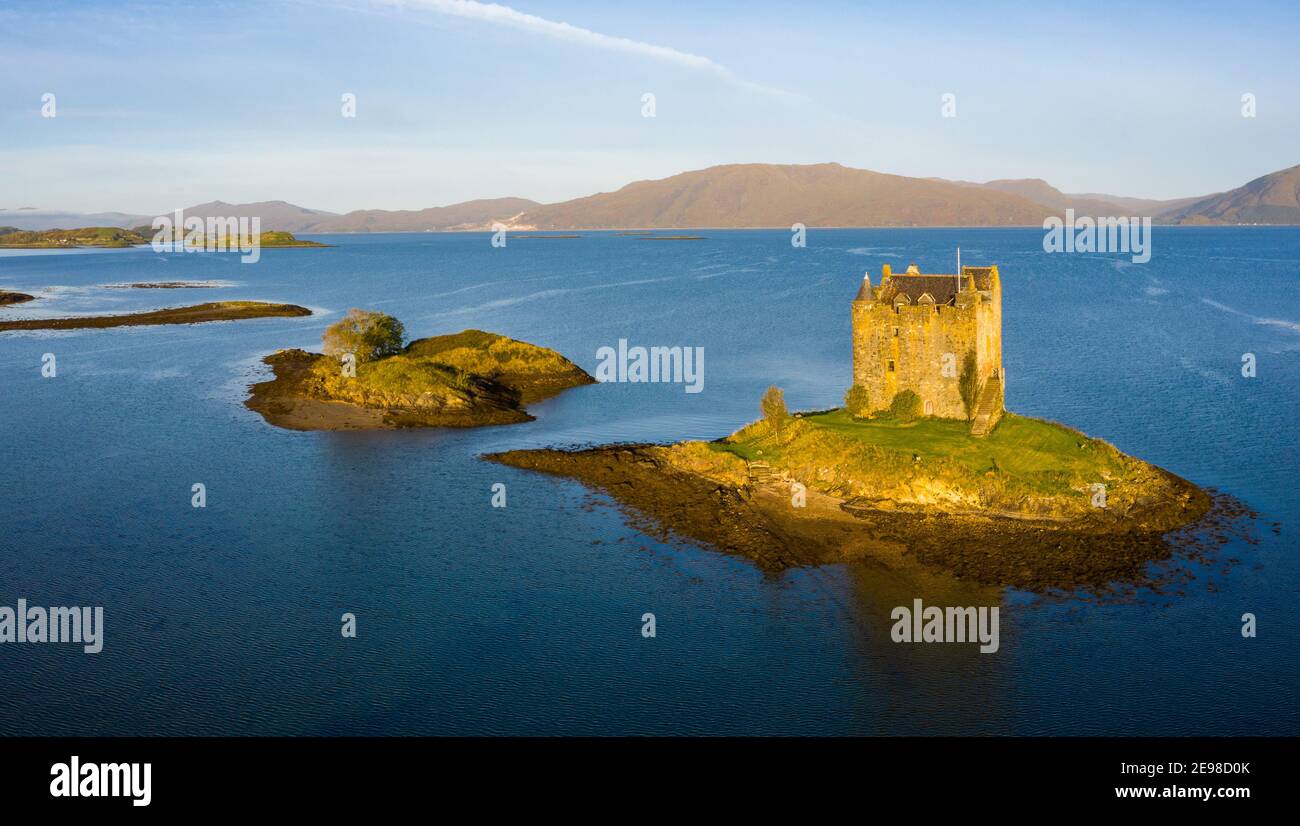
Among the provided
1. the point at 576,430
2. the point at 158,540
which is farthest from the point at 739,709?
the point at 576,430

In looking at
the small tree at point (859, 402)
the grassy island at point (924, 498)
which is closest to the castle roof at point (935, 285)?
the small tree at point (859, 402)

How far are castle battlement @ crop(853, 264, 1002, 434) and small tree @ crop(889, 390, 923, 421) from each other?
1.05 feet

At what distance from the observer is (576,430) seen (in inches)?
2586

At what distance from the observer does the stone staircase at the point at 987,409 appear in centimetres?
5125

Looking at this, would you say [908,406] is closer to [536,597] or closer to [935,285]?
[935,285]

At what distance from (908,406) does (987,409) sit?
12.7 ft

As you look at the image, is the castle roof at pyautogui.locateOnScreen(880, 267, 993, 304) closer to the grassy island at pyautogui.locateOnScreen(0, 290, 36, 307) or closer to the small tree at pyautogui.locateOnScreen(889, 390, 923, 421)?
the small tree at pyautogui.locateOnScreen(889, 390, 923, 421)

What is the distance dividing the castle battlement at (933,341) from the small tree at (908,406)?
0.32m

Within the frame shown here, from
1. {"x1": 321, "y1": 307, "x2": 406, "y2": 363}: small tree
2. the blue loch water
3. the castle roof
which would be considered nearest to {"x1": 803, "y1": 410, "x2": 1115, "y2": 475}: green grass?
the castle roof

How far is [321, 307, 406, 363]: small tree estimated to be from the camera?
258 ft
